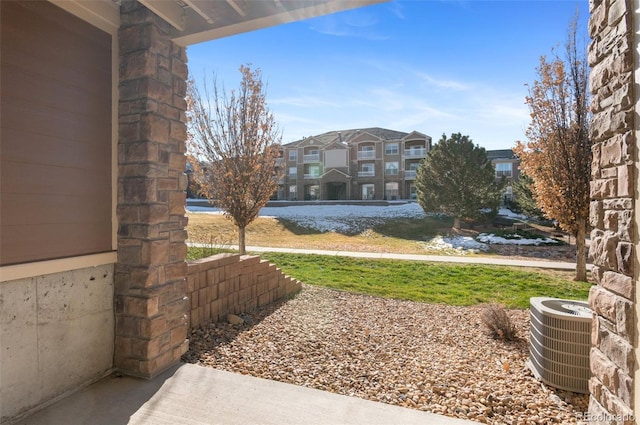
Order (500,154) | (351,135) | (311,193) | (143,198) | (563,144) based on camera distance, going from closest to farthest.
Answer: (143,198) < (563,144) < (311,193) < (500,154) < (351,135)

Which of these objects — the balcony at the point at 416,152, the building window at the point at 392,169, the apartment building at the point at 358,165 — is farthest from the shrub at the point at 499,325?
the building window at the point at 392,169

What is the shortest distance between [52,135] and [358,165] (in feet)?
115

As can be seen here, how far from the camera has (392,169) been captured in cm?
3588

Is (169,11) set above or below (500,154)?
below

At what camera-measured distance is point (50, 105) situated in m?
2.80

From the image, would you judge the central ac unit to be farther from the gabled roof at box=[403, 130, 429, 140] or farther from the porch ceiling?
the gabled roof at box=[403, 130, 429, 140]

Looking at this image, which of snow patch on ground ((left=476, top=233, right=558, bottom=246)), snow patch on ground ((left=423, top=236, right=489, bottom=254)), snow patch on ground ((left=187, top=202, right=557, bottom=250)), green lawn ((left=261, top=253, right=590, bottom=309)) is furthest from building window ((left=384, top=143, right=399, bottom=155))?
green lawn ((left=261, top=253, right=590, bottom=309))

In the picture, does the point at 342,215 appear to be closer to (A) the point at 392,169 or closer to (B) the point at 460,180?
(B) the point at 460,180

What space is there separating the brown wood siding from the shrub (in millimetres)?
5291

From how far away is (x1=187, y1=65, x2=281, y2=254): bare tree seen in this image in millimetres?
10031

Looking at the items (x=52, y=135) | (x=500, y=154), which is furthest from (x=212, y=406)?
(x=500, y=154)

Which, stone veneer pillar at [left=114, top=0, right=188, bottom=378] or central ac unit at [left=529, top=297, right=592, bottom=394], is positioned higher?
stone veneer pillar at [left=114, top=0, right=188, bottom=378]

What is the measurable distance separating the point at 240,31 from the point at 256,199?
24.0 ft

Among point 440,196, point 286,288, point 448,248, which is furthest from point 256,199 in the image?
point 440,196
